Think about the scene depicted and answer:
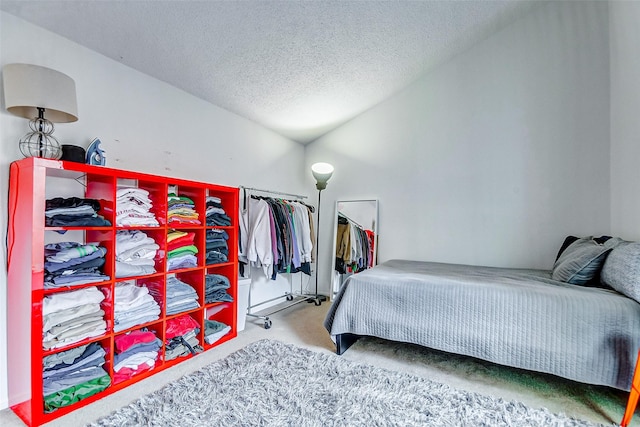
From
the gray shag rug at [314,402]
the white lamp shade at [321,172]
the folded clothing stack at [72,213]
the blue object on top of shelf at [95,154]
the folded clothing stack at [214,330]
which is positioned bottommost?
the gray shag rug at [314,402]

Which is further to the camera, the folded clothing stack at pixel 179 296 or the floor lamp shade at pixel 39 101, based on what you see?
the folded clothing stack at pixel 179 296

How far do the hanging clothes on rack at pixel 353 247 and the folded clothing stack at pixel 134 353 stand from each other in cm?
225

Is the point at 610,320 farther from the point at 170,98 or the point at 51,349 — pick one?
the point at 170,98

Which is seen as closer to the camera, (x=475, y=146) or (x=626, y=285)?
(x=626, y=285)

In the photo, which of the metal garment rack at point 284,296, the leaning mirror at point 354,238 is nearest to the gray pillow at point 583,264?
the leaning mirror at point 354,238

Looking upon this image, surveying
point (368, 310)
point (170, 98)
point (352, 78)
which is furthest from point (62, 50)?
point (368, 310)

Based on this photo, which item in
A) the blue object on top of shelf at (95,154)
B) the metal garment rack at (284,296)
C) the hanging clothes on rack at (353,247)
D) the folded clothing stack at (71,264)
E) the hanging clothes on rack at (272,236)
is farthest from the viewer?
the hanging clothes on rack at (353,247)

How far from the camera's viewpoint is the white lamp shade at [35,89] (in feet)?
5.12

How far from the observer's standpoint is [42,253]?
1558 mm

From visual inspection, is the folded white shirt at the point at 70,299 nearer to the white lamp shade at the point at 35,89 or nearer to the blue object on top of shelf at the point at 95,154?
the blue object on top of shelf at the point at 95,154

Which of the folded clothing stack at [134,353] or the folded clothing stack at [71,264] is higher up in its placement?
the folded clothing stack at [71,264]

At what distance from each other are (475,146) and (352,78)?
4.79 ft

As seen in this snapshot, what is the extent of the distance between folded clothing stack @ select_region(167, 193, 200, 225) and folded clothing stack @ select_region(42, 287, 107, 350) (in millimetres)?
644

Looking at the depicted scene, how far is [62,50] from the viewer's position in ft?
6.27
